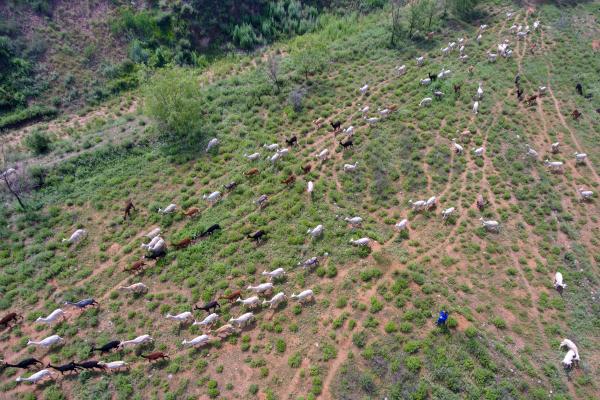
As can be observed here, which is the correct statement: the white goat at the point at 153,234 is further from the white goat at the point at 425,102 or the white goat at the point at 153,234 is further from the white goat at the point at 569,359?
the white goat at the point at 425,102

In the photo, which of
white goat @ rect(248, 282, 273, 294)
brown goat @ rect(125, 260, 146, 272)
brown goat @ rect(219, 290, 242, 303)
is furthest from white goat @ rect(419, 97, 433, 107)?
brown goat @ rect(125, 260, 146, 272)

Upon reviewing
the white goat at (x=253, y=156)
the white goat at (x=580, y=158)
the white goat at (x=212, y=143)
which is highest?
the white goat at (x=212, y=143)

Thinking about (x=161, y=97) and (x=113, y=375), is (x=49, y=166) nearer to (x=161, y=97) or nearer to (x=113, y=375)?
(x=161, y=97)

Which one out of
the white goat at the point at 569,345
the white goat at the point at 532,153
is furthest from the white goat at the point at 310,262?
the white goat at the point at 532,153

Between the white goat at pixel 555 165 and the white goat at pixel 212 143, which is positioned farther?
the white goat at pixel 212 143

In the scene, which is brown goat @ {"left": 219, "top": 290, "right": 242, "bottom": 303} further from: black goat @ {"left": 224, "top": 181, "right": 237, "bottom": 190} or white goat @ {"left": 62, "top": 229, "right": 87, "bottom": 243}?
white goat @ {"left": 62, "top": 229, "right": 87, "bottom": 243}

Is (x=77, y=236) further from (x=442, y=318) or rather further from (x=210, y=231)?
(x=442, y=318)
